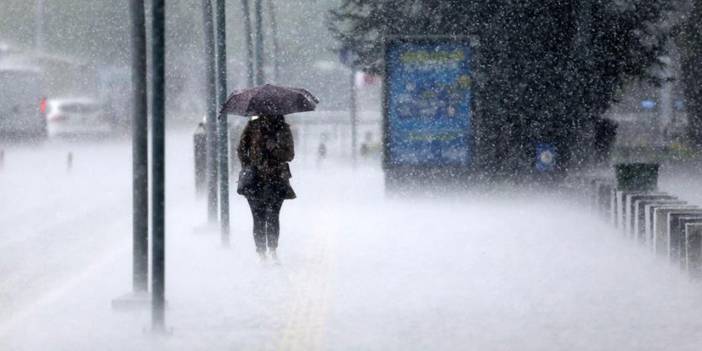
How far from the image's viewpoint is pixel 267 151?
1409 cm

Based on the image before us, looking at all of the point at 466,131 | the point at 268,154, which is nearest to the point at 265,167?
the point at 268,154

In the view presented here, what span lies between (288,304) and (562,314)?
2.19 metres

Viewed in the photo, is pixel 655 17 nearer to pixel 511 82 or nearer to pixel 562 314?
pixel 511 82

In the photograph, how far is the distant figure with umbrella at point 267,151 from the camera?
13961 mm

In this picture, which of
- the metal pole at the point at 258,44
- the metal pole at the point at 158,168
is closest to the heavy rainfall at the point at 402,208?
the metal pole at the point at 158,168

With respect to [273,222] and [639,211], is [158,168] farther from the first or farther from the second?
[639,211]

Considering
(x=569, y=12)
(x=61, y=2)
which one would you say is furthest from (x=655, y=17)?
(x=61, y=2)

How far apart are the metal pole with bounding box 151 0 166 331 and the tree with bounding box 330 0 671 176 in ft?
46.8

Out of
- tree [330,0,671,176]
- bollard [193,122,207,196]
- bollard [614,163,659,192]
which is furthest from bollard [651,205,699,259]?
bollard [193,122,207,196]

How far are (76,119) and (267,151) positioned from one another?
3605 cm

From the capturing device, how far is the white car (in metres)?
48.9

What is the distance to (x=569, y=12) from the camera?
2428 cm

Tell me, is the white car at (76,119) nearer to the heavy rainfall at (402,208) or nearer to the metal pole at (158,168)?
the heavy rainfall at (402,208)

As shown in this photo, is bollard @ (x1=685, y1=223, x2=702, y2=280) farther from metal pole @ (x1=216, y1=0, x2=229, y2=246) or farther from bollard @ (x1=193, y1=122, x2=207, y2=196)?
bollard @ (x1=193, y1=122, x2=207, y2=196)
